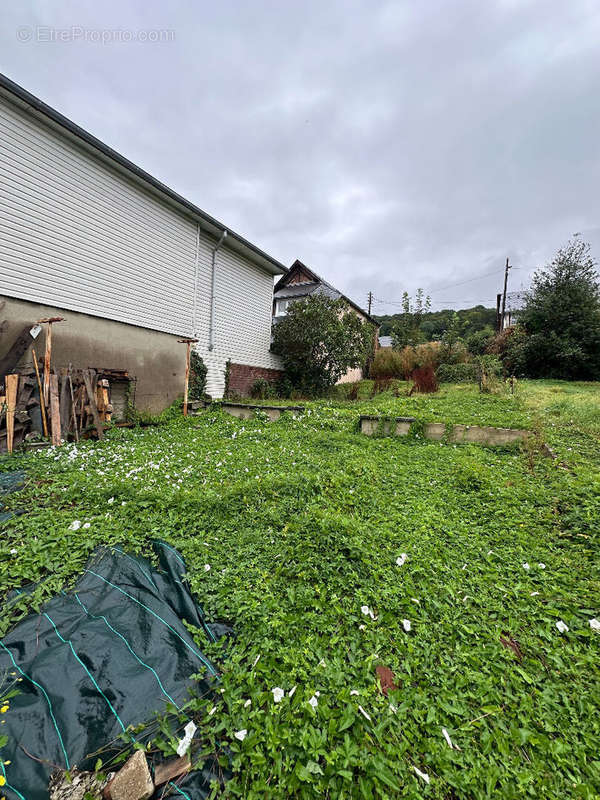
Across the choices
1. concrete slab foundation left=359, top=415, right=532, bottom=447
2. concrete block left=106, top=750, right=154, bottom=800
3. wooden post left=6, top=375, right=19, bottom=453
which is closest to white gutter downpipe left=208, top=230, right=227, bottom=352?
wooden post left=6, top=375, right=19, bottom=453

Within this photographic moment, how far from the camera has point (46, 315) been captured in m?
5.34

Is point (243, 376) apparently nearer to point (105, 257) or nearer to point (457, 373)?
point (105, 257)

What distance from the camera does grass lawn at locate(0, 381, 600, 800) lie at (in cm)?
121

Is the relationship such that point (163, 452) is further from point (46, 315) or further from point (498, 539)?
point (498, 539)

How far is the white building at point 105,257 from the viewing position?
5.04 meters

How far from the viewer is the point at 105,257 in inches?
246

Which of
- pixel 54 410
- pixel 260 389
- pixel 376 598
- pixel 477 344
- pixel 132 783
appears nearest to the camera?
pixel 132 783

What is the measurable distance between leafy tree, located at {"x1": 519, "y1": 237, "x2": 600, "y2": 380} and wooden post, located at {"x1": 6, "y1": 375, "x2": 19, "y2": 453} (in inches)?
650

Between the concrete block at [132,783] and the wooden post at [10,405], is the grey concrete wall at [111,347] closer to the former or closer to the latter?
the wooden post at [10,405]

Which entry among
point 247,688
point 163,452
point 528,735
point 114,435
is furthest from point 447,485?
point 114,435

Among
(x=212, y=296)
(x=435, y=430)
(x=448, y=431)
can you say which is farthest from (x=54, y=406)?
(x=448, y=431)

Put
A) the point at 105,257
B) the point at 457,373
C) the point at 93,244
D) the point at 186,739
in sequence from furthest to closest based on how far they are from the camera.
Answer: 1. the point at 457,373
2. the point at 105,257
3. the point at 93,244
4. the point at 186,739

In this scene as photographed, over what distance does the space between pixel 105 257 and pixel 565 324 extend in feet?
53.5

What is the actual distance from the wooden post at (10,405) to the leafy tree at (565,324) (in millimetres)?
16501
